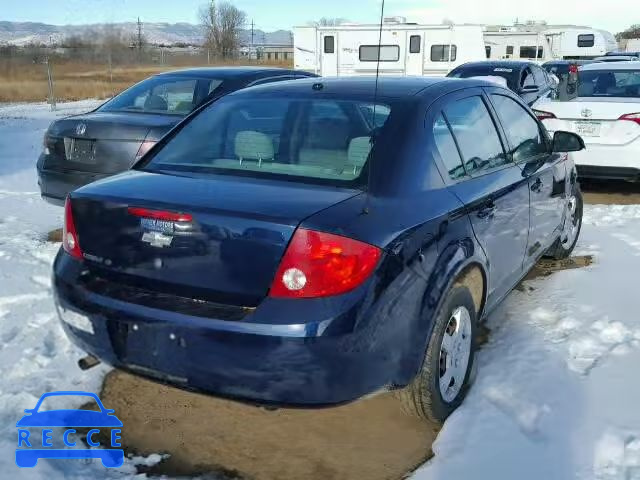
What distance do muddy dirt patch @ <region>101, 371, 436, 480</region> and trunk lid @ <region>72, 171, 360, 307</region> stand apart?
57cm

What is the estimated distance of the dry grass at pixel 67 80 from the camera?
83.9 ft

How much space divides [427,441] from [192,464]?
1047 millimetres

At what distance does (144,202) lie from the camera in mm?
2674

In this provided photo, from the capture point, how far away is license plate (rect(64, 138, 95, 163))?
5.65 meters

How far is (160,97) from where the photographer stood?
661cm

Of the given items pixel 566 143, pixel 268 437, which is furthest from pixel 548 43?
pixel 268 437

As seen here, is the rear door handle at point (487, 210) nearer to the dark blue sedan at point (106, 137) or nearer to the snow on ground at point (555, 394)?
the snow on ground at point (555, 394)

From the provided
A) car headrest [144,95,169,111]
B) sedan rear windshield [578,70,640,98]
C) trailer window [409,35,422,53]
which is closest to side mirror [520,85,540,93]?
sedan rear windshield [578,70,640,98]

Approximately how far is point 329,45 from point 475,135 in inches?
674

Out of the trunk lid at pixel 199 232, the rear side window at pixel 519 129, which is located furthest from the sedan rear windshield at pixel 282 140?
the rear side window at pixel 519 129

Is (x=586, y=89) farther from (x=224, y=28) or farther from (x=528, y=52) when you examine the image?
(x=224, y=28)

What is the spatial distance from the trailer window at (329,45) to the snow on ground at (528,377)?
51.0ft

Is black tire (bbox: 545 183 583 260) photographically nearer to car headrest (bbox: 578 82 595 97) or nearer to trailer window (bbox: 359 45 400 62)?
car headrest (bbox: 578 82 595 97)

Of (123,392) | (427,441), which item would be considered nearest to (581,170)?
(427,441)
